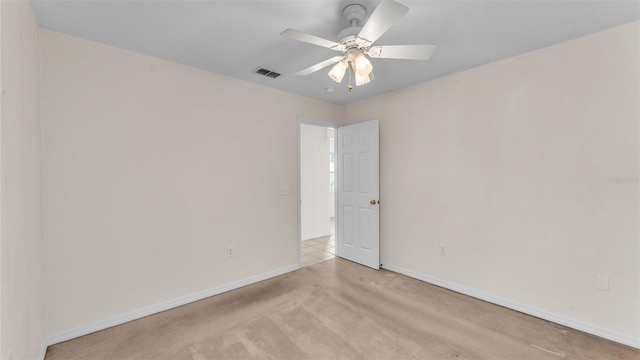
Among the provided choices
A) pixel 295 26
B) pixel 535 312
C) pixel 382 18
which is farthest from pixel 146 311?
pixel 535 312

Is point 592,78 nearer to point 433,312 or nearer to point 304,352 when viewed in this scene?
point 433,312

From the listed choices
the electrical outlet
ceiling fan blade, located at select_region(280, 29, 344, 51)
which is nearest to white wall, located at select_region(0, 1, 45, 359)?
ceiling fan blade, located at select_region(280, 29, 344, 51)

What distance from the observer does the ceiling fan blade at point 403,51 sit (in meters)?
Result: 1.77

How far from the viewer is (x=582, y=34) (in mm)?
2219

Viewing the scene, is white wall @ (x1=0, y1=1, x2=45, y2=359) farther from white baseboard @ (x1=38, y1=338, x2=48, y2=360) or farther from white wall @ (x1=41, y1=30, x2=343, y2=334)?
white wall @ (x1=41, y1=30, x2=343, y2=334)

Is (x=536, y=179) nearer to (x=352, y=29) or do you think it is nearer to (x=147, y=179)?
(x=352, y=29)

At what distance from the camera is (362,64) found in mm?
1850

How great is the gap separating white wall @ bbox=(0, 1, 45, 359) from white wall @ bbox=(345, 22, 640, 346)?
3.48 meters

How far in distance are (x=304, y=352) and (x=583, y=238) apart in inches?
98.3

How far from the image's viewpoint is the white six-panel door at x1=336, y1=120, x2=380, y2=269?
12.5 feet

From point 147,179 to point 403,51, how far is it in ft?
8.22

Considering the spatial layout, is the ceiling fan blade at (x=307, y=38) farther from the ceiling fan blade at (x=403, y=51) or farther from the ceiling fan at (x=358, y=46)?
the ceiling fan blade at (x=403, y=51)

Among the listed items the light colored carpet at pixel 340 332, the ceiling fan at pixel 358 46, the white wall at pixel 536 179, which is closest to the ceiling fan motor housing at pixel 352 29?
the ceiling fan at pixel 358 46

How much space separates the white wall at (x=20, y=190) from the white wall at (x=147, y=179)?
0.17 meters
